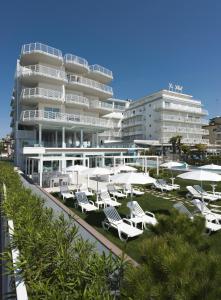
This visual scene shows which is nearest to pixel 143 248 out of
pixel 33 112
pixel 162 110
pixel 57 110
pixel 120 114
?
pixel 33 112

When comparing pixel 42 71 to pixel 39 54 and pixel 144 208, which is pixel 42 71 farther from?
pixel 144 208

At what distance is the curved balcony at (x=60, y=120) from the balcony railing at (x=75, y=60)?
30.5ft

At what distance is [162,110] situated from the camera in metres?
61.8

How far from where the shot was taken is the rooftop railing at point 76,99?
3597 centimetres

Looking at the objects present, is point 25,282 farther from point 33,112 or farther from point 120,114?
point 120,114

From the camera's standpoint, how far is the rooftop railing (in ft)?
118

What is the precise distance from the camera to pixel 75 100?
3656cm

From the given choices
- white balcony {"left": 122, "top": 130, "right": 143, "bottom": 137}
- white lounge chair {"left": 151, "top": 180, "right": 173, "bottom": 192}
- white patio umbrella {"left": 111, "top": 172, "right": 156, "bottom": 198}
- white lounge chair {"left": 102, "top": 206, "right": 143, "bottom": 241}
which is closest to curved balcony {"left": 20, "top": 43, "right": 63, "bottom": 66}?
white lounge chair {"left": 151, "top": 180, "right": 173, "bottom": 192}

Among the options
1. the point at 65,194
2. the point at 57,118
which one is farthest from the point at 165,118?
the point at 65,194

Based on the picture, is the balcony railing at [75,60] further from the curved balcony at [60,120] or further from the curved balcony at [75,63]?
the curved balcony at [60,120]

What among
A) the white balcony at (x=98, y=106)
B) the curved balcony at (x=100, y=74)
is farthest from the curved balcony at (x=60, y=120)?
the curved balcony at (x=100, y=74)

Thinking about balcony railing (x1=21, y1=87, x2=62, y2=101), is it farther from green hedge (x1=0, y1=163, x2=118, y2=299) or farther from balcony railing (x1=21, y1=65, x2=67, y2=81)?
green hedge (x1=0, y1=163, x2=118, y2=299)

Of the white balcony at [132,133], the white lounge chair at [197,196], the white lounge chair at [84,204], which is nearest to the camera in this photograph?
the white lounge chair at [84,204]

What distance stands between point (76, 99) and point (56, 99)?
3926 millimetres
